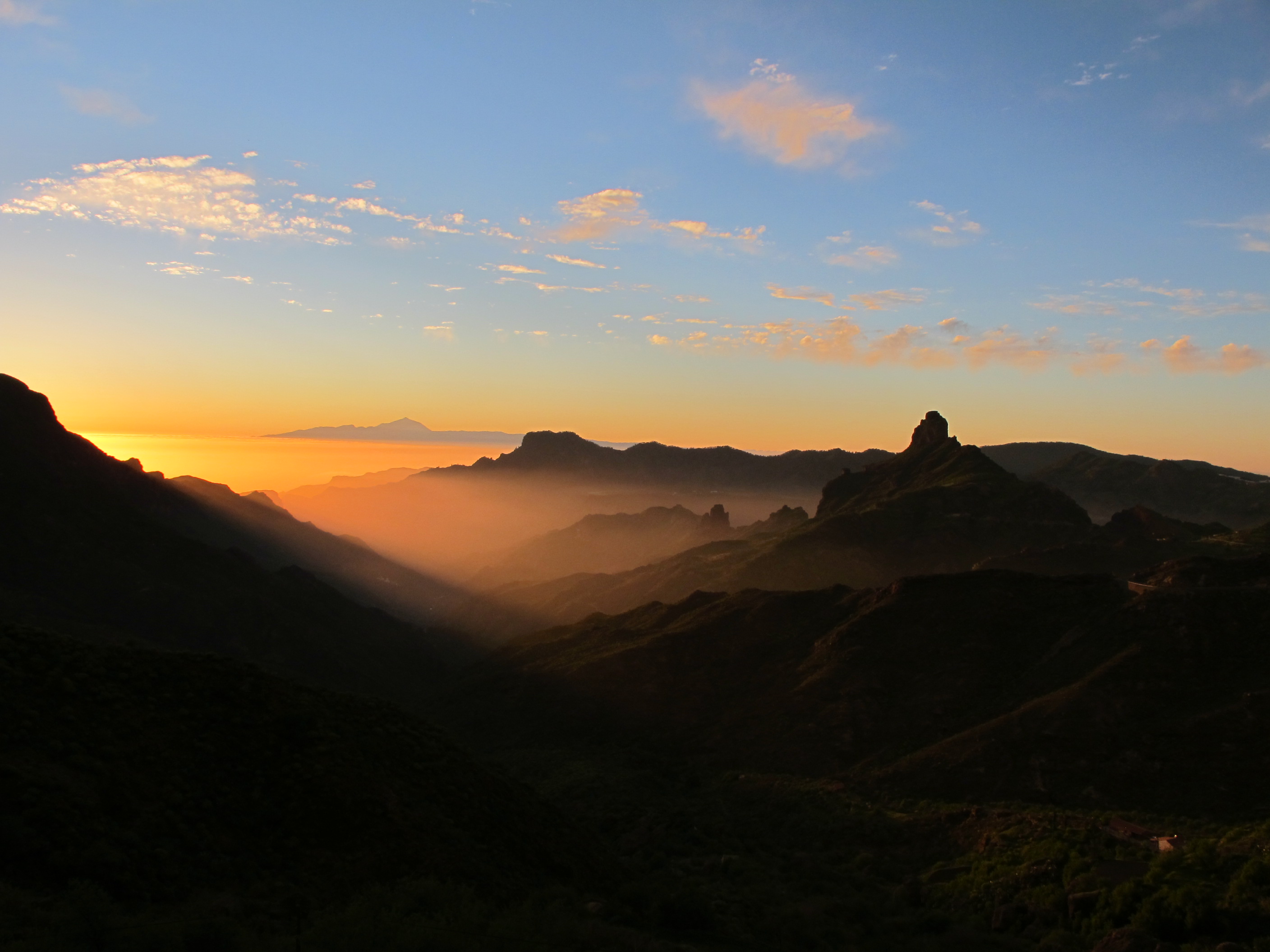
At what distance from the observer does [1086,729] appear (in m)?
40.5

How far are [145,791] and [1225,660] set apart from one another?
48.0m

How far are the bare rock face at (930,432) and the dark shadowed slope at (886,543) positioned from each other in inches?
384

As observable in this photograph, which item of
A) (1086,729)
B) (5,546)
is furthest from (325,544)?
(1086,729)

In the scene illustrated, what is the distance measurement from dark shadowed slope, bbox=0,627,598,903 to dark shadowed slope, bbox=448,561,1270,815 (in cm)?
2210

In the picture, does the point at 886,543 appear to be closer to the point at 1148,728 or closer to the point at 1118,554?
the point at 1118,554

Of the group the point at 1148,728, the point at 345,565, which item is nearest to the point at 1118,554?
the point at 1148,728

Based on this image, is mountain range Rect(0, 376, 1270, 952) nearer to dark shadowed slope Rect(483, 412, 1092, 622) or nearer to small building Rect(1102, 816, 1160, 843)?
small building Rect(1102, 816, 1160, 843)

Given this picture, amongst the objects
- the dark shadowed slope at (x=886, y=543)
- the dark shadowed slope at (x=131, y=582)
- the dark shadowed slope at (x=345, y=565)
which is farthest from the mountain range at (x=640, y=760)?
the dark shadowed slope at (x=345, y=565)

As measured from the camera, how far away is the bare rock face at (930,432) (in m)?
145

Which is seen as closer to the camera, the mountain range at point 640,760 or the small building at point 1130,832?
the mountain range at point 640,760

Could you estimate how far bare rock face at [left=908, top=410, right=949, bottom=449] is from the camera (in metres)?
145

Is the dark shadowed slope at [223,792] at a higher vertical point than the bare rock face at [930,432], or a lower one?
lower

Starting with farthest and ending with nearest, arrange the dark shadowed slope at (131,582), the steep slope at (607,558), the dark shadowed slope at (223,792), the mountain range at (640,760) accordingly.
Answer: the steep slope at (607,558), the dark shadowed slope at (131,582), the mountain range at (640,760), the dark shadowed slope at (223,792)

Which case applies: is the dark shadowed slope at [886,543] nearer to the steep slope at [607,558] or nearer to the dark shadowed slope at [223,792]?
the steep slope at [607,558]
